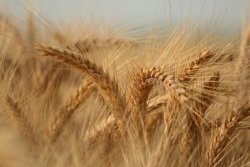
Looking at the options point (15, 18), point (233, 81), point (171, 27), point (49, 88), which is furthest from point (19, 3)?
point (233, 81)

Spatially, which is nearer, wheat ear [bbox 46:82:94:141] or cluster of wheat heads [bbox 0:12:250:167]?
cluster of wheat heads [bbox 0:12:250:167]

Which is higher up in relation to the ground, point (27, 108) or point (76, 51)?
point (76, 51)

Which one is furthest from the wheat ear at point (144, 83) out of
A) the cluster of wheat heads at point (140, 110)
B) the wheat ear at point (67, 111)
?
the wheat ear at point (67, 111)

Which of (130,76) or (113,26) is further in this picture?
(113,26)

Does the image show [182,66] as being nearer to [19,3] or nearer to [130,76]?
[130,76]

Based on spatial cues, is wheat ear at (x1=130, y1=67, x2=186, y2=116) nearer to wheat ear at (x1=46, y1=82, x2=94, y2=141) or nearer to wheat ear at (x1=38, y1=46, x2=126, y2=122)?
wheat ear at (x1=38, y1=46, x2=126, y2=122)

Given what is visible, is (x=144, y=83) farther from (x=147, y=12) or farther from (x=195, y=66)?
(x=147, y=12)

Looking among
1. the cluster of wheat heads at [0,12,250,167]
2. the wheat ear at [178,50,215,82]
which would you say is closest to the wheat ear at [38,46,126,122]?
the cluster of wheat heads at [0,12,250,167]

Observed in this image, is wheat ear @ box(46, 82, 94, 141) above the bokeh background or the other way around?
the other way around
